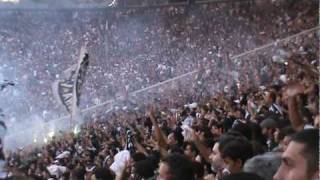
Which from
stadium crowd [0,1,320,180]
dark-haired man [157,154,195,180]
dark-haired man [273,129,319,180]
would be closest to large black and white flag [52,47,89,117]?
stadium crowd [0,1,320,180]

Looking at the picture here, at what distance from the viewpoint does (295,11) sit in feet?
68.0

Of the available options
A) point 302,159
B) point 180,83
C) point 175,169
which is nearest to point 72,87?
point 175,169

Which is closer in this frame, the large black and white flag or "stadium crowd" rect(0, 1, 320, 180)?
"stadium crowd" rect(0, 1, 320, 180)

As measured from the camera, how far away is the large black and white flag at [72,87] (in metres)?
10.2

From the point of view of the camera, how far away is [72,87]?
10453 millimetres

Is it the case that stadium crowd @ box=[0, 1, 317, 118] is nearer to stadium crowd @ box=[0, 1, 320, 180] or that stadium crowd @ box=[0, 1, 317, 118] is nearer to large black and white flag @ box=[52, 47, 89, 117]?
stadium crowd @ box=[0, 1, 320, 180]

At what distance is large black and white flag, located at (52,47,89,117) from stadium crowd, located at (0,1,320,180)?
2.73 feet

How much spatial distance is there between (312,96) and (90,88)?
54.1 feet

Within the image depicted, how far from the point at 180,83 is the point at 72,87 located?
26.9ft

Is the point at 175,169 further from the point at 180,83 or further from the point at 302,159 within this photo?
the point at 180,83

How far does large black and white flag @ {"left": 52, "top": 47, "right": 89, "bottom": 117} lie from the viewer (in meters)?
10.2

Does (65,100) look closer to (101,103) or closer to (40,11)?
(101,103)

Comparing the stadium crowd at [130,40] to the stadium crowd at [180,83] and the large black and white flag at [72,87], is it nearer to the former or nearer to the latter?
the stadium crowd at [180,83]

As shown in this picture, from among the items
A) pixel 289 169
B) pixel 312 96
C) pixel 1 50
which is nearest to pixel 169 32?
pixel 1 50
